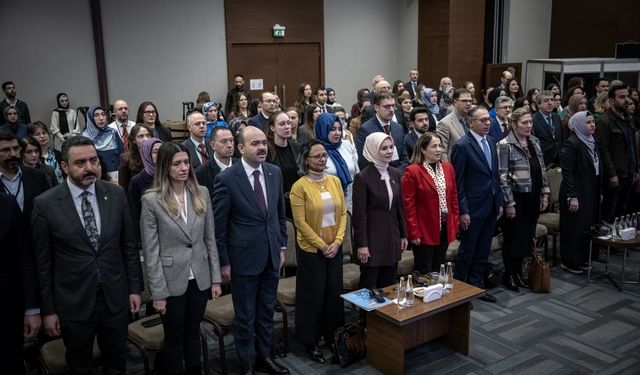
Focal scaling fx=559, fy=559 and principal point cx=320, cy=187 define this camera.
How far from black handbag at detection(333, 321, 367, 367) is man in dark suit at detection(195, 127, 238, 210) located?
1434 mm

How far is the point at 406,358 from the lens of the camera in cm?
393

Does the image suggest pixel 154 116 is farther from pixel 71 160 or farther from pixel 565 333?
pixel 565 333

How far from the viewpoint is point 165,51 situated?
33.3ft

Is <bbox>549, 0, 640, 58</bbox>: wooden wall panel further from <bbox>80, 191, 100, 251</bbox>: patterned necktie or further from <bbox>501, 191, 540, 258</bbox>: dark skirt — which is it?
<bbox>80, 191, 100, 251</bbox>: patterned necktie

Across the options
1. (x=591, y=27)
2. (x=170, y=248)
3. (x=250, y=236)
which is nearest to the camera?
(x=170, y=248)

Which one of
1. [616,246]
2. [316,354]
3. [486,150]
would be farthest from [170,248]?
[616,246]

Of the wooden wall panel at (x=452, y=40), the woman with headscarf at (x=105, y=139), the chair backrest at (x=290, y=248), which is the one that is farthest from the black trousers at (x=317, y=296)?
the wooden wall panel at (x=452, y=40)

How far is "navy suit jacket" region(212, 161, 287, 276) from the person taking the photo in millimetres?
3393

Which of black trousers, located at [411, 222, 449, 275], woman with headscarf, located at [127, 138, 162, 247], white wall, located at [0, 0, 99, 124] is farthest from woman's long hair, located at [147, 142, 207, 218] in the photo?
white wall, located at [0, 0, 99, 124]

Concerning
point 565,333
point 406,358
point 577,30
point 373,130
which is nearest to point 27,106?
point 373,130

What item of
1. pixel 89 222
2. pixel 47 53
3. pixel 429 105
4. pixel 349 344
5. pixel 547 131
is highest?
pixel 47 53

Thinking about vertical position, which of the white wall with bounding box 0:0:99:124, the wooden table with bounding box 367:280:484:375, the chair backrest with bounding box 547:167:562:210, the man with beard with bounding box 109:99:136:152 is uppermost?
the white wall with bounding box 0:0:99:124

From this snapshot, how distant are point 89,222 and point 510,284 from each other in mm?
3795

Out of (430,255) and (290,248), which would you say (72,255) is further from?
(430,255)
